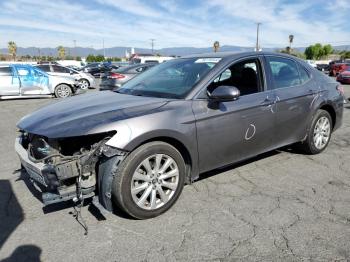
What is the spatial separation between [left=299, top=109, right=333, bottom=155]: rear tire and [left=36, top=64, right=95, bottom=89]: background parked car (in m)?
13.1

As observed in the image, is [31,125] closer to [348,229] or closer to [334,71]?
[348,229]

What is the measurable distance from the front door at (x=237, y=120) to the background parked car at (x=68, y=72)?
43.0 ft

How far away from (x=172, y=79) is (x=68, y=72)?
13.7 m

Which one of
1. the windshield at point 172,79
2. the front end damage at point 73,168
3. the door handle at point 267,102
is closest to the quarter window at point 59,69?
the windshield at point 172,79

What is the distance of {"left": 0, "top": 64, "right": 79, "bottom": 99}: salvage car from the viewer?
12.9m

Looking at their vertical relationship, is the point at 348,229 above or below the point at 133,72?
below

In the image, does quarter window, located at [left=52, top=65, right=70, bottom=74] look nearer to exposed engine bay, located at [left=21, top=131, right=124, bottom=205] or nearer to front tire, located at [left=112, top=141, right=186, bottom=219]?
exposed engine bay, located at [left=21, top=131, right=124, bottom=205]

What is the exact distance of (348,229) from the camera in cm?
310

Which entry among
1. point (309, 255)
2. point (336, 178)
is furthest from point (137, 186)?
point (336, 178)

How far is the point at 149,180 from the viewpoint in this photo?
3.29 m

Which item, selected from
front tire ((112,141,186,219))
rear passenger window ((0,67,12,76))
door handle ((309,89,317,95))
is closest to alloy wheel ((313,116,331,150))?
door handle ((309,89,317,95))

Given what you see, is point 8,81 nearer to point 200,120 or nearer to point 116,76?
point 116,76

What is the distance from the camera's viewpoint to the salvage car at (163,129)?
308 cm

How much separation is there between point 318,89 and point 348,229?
2.52 m
